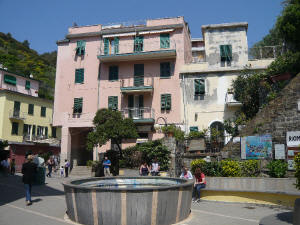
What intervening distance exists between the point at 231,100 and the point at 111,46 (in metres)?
12.6

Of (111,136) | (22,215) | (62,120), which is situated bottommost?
(22,215)

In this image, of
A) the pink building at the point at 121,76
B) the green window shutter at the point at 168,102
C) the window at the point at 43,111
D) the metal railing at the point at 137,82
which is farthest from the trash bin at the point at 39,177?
the window at the point at 43,111

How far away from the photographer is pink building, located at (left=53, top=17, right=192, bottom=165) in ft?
79.4

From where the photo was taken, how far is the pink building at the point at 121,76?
24203mm

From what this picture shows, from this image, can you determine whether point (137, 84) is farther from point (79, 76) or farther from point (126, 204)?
point (126, 204)

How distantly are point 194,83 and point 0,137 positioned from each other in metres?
24.4

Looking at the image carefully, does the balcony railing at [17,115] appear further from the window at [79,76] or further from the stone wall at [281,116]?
the stone wall at [281,116]

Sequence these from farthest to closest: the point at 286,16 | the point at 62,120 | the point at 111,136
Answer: the point at 62,120 → the point at 111,136 → the point at 286,16

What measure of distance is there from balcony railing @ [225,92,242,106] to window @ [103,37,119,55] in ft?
36.8

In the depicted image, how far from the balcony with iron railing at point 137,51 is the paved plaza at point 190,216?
1574cm

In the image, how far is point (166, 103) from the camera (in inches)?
947

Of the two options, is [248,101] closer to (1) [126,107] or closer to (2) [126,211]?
Result: (1) [126,107]

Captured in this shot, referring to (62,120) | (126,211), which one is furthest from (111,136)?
(126,211)

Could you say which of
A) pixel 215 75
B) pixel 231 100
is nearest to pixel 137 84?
pixel 215 75
